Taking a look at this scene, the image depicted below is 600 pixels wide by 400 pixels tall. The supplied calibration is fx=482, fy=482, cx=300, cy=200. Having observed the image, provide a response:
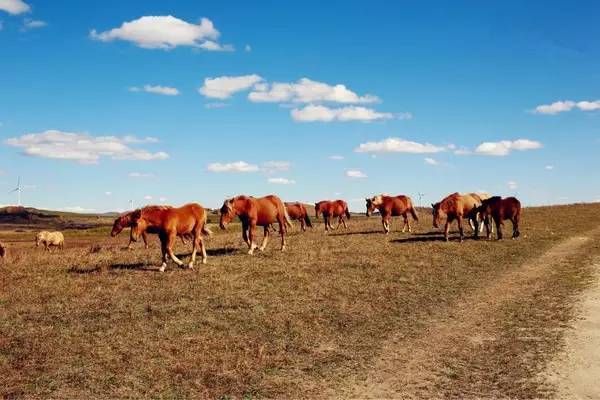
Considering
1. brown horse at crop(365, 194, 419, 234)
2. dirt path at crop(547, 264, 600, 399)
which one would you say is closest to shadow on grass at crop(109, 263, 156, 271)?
dirt path at crop(547, 264, 600, 399)

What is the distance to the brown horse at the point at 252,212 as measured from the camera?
816 inches

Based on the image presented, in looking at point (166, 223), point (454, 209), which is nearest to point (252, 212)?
point (166, 223)

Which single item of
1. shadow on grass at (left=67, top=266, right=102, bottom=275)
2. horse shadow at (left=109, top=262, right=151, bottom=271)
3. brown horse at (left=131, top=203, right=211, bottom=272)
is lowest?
shadow on grass at (left=67, top=266, right=102, bottom=275)

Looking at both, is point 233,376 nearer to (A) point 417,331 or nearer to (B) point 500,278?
(A) point 417,331

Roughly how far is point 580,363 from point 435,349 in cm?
254

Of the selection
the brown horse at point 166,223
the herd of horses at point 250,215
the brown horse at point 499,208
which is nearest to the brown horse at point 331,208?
the herd of horses at point 250,215

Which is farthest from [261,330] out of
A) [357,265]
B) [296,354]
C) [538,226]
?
[538,226]

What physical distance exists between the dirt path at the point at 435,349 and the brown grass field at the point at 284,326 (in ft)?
0.13

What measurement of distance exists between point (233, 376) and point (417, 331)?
476 centimetres

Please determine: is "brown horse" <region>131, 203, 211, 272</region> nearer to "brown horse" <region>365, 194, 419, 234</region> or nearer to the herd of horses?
the herd of horses

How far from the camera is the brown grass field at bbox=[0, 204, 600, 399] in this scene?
7906mm

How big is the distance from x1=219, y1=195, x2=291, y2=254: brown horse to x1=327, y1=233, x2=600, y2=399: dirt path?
10.2 m

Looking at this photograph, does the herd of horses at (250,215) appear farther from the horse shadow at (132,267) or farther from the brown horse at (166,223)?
the horse shadow at (132,267)

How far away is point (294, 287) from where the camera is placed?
14922mm
